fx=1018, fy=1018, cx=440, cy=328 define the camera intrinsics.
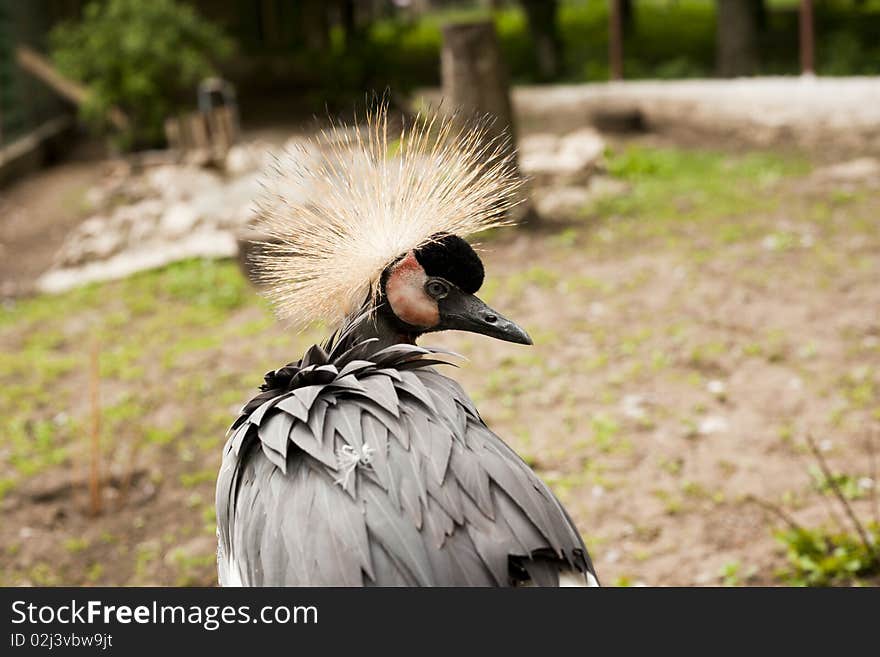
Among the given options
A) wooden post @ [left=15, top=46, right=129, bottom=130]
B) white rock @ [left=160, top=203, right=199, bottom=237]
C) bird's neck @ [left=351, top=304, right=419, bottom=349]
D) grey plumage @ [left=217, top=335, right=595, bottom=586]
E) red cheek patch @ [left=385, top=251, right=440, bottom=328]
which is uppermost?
wooden post @ [left=15, top=46, right=129, bottom=130]

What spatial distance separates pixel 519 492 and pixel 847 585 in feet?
4.98

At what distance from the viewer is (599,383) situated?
462 cm


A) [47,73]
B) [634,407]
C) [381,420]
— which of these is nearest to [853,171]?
[634,407]

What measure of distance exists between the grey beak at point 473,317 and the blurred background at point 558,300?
1.56 ft

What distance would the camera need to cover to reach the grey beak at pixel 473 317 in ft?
7.27

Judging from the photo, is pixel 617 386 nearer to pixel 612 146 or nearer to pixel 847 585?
pixel 847 585

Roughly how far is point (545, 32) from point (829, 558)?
13456 millimetres

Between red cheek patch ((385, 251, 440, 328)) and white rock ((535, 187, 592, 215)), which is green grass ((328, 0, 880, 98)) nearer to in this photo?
white rock ((535, 187, 592, 215))

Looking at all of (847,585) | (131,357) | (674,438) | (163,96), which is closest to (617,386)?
(674,438)

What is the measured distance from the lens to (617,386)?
4574 millimetres

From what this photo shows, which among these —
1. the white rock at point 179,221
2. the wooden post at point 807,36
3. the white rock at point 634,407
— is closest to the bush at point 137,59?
the white rock at point 179,221

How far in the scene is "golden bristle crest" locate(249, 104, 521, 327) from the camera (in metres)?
2.16

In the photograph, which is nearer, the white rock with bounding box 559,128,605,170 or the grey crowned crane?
the grey crowned crane

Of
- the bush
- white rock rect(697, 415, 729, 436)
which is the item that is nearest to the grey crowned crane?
white rock rect(697, 415, 729, 436)
